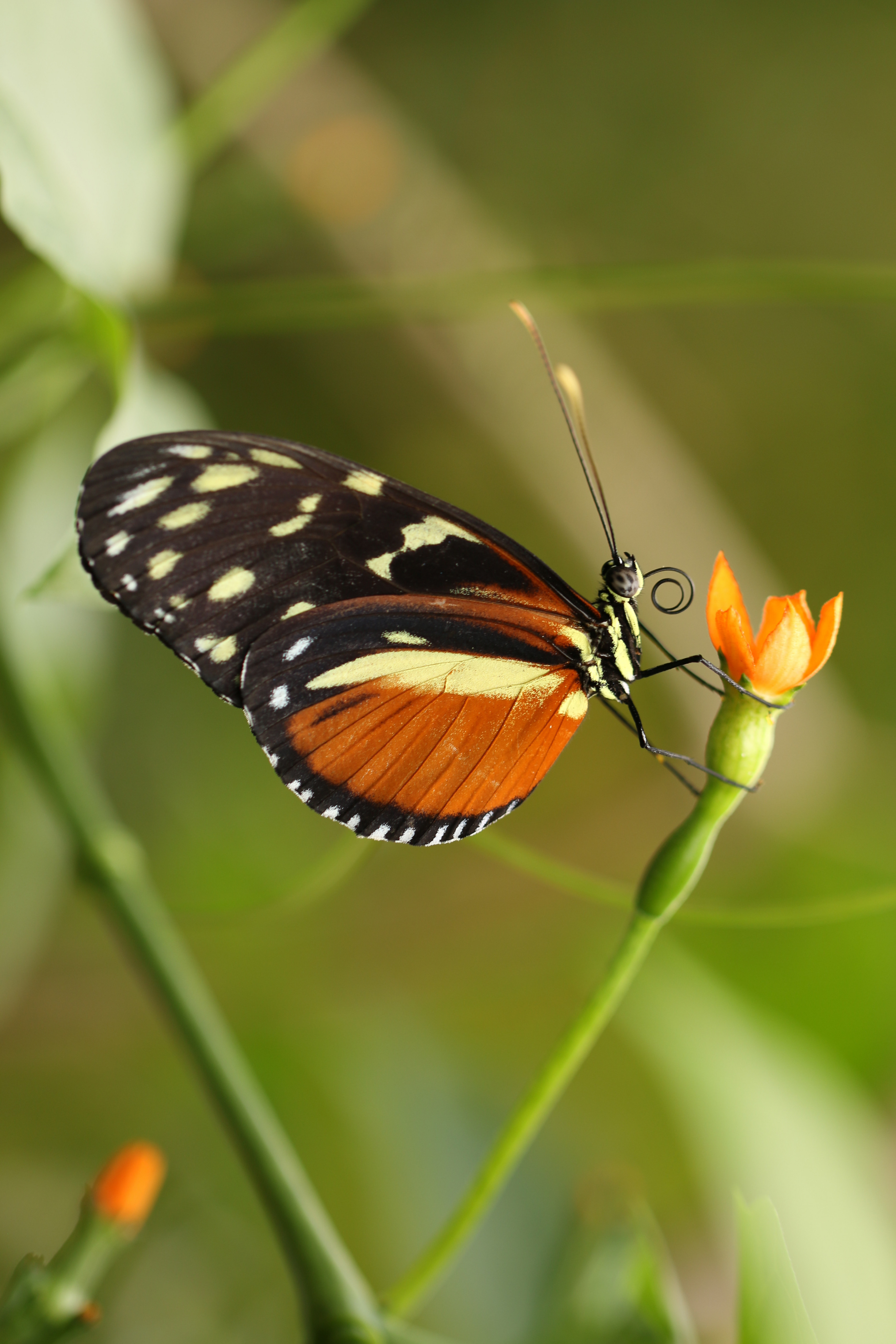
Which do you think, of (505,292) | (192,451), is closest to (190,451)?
(192,451)

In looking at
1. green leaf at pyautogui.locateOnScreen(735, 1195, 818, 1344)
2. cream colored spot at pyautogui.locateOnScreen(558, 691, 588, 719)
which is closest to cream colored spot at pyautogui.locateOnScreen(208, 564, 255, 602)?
cream colored spot at pyautogui.locateOnScreen(558, 691, 588, 719)

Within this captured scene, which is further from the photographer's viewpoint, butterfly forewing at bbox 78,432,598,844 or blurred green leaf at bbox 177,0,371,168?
blurred green leaf at bbox 177,0,371,168

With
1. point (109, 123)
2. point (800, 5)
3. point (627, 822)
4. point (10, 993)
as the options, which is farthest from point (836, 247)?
point (10, 993)

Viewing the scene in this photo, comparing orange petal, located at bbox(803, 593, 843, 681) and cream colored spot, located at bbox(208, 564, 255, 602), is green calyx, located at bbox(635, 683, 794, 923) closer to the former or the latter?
orange petal, located at bbox(803, 593, 843, 681)

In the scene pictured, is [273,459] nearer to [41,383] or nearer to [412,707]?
[412,707]

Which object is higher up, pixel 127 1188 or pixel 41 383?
pixel 41 383

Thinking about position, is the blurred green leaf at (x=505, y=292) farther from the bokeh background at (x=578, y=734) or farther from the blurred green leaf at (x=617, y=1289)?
the blurred green leaf at (x=617, y=1289)

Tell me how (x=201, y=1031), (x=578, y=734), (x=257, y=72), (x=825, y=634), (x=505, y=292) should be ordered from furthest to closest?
(x=578, y=734)
(x=257, y=72)
(x=505, y=292)
(x=201, y=1031)
(x=825, y=634)

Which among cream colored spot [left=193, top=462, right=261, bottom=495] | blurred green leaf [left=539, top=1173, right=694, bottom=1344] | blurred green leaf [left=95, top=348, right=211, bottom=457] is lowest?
blurred green leaf [left=539, top=1173, right=694, bottom=1344]
